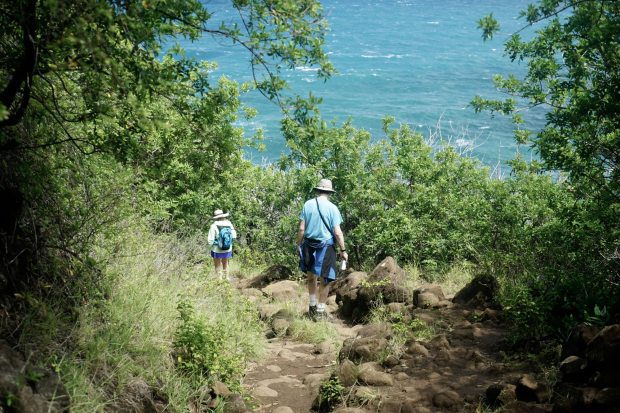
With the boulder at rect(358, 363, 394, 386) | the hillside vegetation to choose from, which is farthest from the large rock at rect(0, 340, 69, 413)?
the boulder at rect(358, 363, 394, 386)

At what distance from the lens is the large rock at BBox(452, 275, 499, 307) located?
28.1 ft

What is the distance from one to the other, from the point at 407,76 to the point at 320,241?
36.4 m

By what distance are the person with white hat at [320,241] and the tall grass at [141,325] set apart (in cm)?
133

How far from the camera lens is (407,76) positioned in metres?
43.7

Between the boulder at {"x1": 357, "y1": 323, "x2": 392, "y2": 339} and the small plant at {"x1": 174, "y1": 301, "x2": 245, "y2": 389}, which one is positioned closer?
the small plant at {"x1": 174, "y1": 301, "x2": 245, "y2": 389}

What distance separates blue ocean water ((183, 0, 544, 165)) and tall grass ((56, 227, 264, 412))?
1674cm

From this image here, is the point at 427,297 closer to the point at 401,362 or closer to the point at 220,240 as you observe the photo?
the point at 401,362

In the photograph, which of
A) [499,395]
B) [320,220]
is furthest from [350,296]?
[499,395]

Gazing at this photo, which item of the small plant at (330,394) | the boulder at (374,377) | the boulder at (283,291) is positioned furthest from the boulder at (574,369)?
the boulder at (283,291)

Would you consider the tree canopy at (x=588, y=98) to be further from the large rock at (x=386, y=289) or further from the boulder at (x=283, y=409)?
the boulder at (x=283, y=409)

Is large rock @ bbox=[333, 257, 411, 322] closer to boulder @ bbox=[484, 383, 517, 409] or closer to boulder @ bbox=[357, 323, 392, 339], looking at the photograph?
boulder @ bbox=[357, 323, 392, 339]

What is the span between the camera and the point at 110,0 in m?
4.43

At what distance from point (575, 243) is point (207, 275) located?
493 cm

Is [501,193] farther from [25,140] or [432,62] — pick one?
[432,62]
